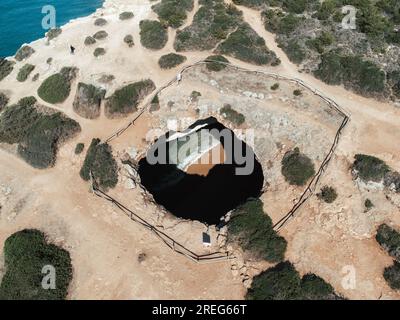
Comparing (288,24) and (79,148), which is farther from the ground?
(288,24)

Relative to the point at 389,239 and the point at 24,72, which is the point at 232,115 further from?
the point at 24,72

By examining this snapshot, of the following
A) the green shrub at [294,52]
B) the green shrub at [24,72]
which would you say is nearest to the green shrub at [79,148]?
the green shrub at [24,72]

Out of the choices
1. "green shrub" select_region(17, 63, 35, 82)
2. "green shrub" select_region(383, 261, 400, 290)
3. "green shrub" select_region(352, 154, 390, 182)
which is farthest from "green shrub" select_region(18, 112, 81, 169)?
"green shrub" select_region(383, 261, 400, 290)

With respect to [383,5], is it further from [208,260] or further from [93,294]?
[93,294]

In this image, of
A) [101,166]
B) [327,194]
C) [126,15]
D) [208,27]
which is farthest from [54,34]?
[327,194]

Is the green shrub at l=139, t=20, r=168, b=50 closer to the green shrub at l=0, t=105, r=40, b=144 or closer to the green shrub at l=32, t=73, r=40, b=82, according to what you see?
the green shrub at l=32, t=73, r=40, b=82
